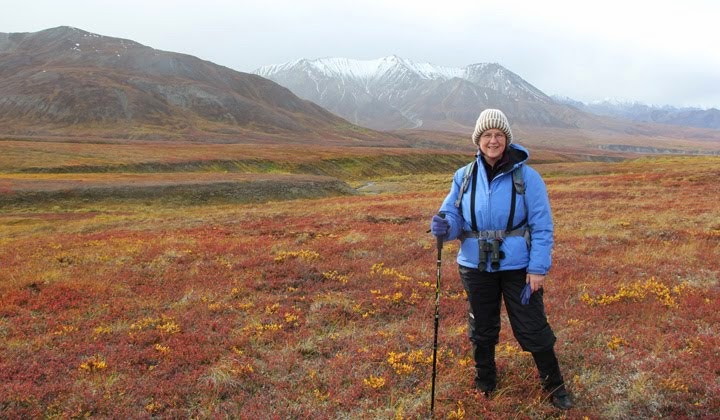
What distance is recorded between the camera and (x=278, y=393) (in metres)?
6.92


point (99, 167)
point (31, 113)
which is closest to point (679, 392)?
point (99, 167)

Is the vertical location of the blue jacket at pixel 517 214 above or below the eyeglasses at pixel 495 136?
below

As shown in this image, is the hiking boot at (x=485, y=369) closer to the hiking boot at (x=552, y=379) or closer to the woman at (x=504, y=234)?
the woman at (x=504, y=234)

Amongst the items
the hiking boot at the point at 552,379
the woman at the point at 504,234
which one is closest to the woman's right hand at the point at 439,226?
the woman at the point at 504,234

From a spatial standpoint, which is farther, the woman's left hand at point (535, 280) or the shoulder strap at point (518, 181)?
the shoulder strap at point (518, 181)

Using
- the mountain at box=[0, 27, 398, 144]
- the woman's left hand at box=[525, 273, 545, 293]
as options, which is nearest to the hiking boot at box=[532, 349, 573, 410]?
the woman's left hand at box=[525, 273, 545, 293]

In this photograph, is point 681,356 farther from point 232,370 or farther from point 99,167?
point 99,167

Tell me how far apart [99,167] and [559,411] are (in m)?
70.1

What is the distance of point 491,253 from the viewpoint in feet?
19.7

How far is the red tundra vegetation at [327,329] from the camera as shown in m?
6.66

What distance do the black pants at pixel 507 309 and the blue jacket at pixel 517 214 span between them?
0.71 ft

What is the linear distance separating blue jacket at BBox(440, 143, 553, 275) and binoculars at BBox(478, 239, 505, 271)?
0.18 feet

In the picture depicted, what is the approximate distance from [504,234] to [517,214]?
1.02 ft

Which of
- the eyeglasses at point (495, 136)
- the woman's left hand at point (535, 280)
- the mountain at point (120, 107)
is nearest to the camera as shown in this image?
Answer: the woman's left hand at point (535, 280)
